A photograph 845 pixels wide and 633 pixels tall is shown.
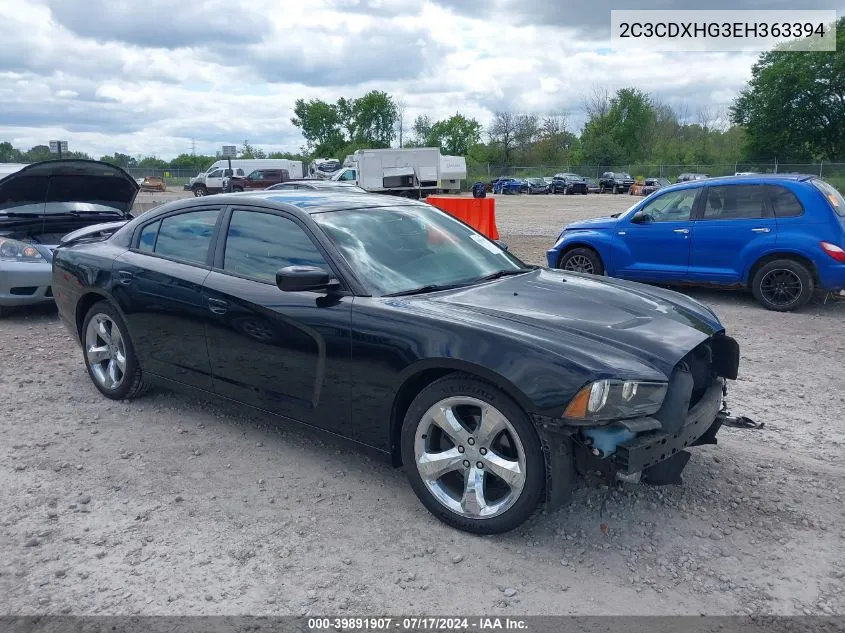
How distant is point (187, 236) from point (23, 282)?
163 inches

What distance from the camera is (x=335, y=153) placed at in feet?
309

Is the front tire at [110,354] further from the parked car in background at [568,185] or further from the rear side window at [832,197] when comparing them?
the parked car in background at [568,185]

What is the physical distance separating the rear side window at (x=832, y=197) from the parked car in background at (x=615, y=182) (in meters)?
43.4

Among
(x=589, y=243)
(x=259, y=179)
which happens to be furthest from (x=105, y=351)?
(x=259, y=179)

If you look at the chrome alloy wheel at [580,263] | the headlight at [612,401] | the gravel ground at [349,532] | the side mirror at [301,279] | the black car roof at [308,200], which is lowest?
the gravel ground at [349,532]

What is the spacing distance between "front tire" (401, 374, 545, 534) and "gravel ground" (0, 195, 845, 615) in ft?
0.48

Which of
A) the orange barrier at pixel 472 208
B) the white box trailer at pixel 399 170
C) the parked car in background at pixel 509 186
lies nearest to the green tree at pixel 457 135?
the parked car in background at pixel 509 186

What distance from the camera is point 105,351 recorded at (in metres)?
5.31

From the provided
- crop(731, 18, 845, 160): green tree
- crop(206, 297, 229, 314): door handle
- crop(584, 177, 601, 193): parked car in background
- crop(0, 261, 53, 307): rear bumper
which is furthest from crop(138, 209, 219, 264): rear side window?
crop(731, 18, 845, 160): green tree

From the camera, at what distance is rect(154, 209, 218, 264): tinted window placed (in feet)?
15.2

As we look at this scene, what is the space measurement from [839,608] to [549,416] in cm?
134

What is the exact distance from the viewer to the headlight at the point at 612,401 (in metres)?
3.04

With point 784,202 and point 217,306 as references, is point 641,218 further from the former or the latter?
point 217,306

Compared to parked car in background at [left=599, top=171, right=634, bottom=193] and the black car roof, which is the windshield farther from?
parked car in background at [left=599, top=171, right=634, bottom=193]
